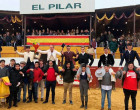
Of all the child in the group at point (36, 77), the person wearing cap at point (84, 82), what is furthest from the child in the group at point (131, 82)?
the child in the group at point (36, 77)

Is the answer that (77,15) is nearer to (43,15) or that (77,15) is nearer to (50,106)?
(43,15)

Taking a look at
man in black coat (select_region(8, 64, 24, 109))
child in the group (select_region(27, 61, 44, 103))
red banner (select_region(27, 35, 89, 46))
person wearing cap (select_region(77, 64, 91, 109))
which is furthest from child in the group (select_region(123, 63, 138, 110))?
red banner (select_region(27, 35, 89, 46))

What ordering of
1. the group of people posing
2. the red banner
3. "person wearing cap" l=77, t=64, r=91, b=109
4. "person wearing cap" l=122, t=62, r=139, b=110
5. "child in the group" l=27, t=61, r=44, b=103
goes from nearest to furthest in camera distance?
"person wearing cap" l=122, t=62, r=139, b=110 → the group of people posing → "person wearing cap" l=77, t=64, r=91, b=109 → "child in the group" l=27, t=61, r=44, b=103 → the red banner

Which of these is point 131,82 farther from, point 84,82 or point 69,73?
point 69,73

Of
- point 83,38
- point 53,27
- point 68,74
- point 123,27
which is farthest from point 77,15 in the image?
point 68,74

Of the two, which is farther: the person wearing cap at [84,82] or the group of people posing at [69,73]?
the person wearing cap at [84,82]

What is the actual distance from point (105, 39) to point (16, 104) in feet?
34.4

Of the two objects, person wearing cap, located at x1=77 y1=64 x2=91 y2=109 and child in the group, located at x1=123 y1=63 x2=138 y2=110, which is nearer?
child in the group, located at x1=123 y1=63 x2=138 y2=110

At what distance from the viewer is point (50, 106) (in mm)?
7461

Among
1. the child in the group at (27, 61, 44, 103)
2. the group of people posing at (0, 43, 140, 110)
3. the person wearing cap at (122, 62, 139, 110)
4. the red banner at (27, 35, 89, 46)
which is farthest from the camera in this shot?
the red banner at (27, 35, 89, 46)

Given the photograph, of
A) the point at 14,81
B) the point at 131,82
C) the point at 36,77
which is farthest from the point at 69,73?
the point at 131,82

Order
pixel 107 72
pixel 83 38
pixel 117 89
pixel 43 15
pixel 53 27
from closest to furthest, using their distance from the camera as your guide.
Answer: pixel 107 72
pixel 117 89
pixel 83 38
pixel 43 15
pixel 53 27

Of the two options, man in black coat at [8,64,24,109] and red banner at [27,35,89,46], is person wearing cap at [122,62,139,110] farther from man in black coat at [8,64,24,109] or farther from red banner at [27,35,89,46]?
red banner at [27,35,89,46]

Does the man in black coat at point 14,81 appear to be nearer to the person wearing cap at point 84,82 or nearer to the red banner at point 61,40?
the person wearing cap at point 84,82
